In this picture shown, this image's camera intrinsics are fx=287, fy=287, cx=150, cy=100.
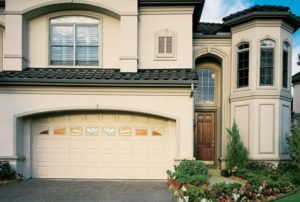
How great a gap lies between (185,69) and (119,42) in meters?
3.01

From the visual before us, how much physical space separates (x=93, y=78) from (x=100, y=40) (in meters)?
2.32

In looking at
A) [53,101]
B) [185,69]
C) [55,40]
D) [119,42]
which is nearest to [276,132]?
[185,69]

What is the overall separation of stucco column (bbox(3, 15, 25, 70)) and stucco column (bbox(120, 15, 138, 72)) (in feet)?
13.5

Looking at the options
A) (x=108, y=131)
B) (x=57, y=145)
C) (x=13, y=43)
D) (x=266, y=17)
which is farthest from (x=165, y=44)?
(x=13, y=43)

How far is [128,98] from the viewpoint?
10984 millimetres

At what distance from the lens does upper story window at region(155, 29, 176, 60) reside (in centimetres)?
1212

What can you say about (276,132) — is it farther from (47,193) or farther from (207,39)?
(47,193)

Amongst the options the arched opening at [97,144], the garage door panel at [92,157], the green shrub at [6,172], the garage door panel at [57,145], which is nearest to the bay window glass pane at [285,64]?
the arched opening at [97,144]

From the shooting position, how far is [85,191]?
9.45 metres

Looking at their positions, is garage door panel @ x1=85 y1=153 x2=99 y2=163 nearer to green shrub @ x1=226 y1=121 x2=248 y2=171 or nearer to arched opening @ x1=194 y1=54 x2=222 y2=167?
arched opening @ x1=194 y1=54 x2=222 y2=167

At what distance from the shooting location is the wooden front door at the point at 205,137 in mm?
13977

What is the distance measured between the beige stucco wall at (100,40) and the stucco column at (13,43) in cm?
50

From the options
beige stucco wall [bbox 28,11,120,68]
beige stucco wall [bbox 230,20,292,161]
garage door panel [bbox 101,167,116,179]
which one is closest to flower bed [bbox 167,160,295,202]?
beige stucco wall [bbox 230,20,292,161]

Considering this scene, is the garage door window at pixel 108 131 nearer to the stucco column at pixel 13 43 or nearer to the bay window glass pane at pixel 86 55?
the bay window glass pane at pixel 86 55
